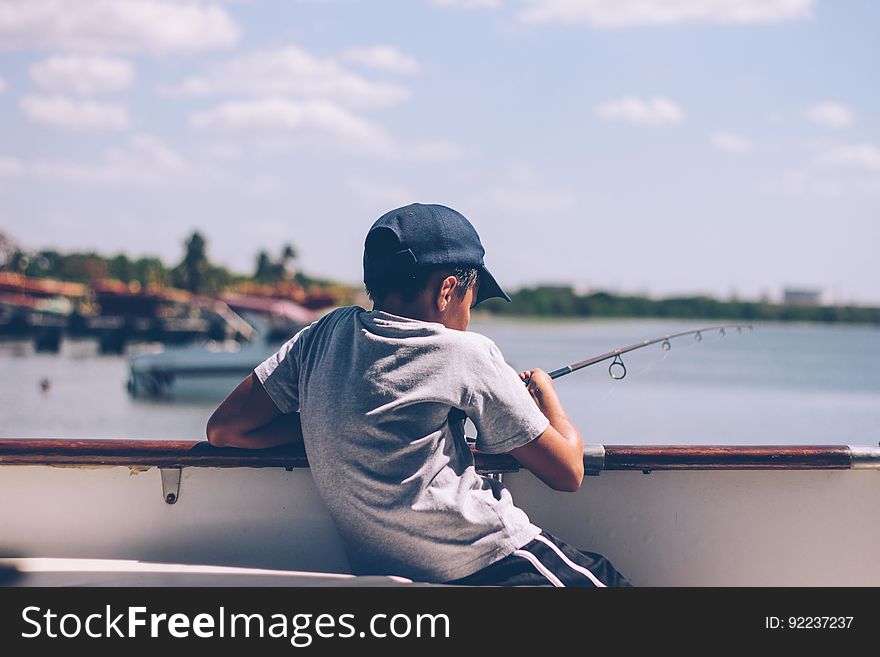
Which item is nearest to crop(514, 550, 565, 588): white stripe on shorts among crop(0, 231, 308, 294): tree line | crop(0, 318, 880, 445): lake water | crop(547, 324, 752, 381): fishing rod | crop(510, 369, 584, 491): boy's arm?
crop(510, 369, 584, 491): boy's arm

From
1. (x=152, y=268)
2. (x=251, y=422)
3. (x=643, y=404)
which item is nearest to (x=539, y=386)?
(x=251, y=422)

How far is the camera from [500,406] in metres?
2.04

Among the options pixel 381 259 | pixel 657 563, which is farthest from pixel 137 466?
pixel 657 563

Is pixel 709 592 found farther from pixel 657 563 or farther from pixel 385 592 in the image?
pixel 385 592

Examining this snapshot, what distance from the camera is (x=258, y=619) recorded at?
224 centimetres

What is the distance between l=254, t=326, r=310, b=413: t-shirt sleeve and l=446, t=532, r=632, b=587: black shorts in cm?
59

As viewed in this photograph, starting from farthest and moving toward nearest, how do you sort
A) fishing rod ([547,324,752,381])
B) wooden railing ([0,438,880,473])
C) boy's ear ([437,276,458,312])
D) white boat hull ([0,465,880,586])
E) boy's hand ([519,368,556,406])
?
1. fishing rod ([547,324,752,381])
2. white boat hull ([0,465,880,586])
3. wooden railing ([0,438,880,473])
4. boy's hand ([519,368,556,406])
5. boy's ear ([437,276,458,312])

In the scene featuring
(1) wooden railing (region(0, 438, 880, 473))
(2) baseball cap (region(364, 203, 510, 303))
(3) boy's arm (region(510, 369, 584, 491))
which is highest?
(2) baseball cap (region(364, 203, 510, 303))

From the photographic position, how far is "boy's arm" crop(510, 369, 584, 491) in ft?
6.88

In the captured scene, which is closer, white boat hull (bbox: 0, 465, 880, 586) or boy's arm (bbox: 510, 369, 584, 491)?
boy's arm (bbox: 510, 369, 584, 491)

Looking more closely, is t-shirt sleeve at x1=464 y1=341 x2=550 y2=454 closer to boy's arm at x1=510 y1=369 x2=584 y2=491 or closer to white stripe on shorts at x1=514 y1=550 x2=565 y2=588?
boy's arm at x1=510 y1=369 x2=584 y2=491

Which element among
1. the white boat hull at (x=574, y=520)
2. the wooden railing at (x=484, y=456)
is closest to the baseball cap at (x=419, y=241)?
the wooden railing at (x=484, y=456)

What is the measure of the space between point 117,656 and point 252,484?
0.63 m

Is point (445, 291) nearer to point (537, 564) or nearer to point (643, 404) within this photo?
point (537, 564)
